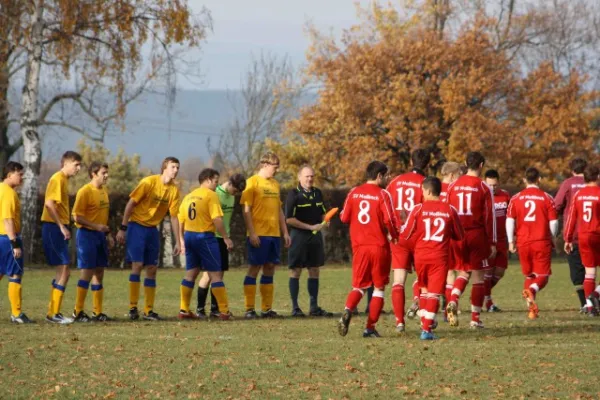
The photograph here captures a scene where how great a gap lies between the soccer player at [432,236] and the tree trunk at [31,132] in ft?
62.3

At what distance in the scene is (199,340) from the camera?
1238 cm

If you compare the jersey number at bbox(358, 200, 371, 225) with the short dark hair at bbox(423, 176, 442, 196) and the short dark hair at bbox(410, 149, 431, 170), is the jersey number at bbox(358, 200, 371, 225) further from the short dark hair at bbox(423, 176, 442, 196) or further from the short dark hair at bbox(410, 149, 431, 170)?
the short dark hair at bbox(410, 149, 431, 170)

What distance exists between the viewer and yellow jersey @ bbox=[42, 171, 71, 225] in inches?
563

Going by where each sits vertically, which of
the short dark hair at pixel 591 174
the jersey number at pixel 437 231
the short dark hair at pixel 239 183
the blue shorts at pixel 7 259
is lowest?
the blue shorts at pixel 7 259

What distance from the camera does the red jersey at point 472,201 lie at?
1346 centimetres

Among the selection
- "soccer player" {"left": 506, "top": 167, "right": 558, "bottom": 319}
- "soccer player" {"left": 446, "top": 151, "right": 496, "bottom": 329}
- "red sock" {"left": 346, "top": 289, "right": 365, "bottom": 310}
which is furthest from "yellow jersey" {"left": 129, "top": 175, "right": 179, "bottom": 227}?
"soccer player" {"left": 506, "top": 167, "right": 558, "bottom": 319}

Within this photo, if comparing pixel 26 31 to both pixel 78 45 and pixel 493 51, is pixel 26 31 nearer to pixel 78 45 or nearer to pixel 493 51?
pixel 78 45

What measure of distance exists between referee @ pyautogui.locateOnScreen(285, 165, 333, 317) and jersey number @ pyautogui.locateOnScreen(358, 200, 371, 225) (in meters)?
3.26

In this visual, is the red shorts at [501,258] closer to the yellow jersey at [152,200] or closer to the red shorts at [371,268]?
the red shorts at [371,268]

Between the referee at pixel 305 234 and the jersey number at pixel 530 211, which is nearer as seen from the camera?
the jersey number at pixel 530 211

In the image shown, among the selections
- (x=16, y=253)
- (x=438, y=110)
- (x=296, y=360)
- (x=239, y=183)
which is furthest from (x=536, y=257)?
(x=438, y=110)

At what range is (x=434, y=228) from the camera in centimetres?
1227

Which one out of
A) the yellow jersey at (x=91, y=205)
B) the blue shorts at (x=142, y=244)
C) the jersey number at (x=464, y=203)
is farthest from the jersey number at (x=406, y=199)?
the yellow jersey at (x=91, y=205)

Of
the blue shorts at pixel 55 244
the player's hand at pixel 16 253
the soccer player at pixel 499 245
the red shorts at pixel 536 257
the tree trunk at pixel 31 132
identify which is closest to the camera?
the player's hand at pixel 16 253
